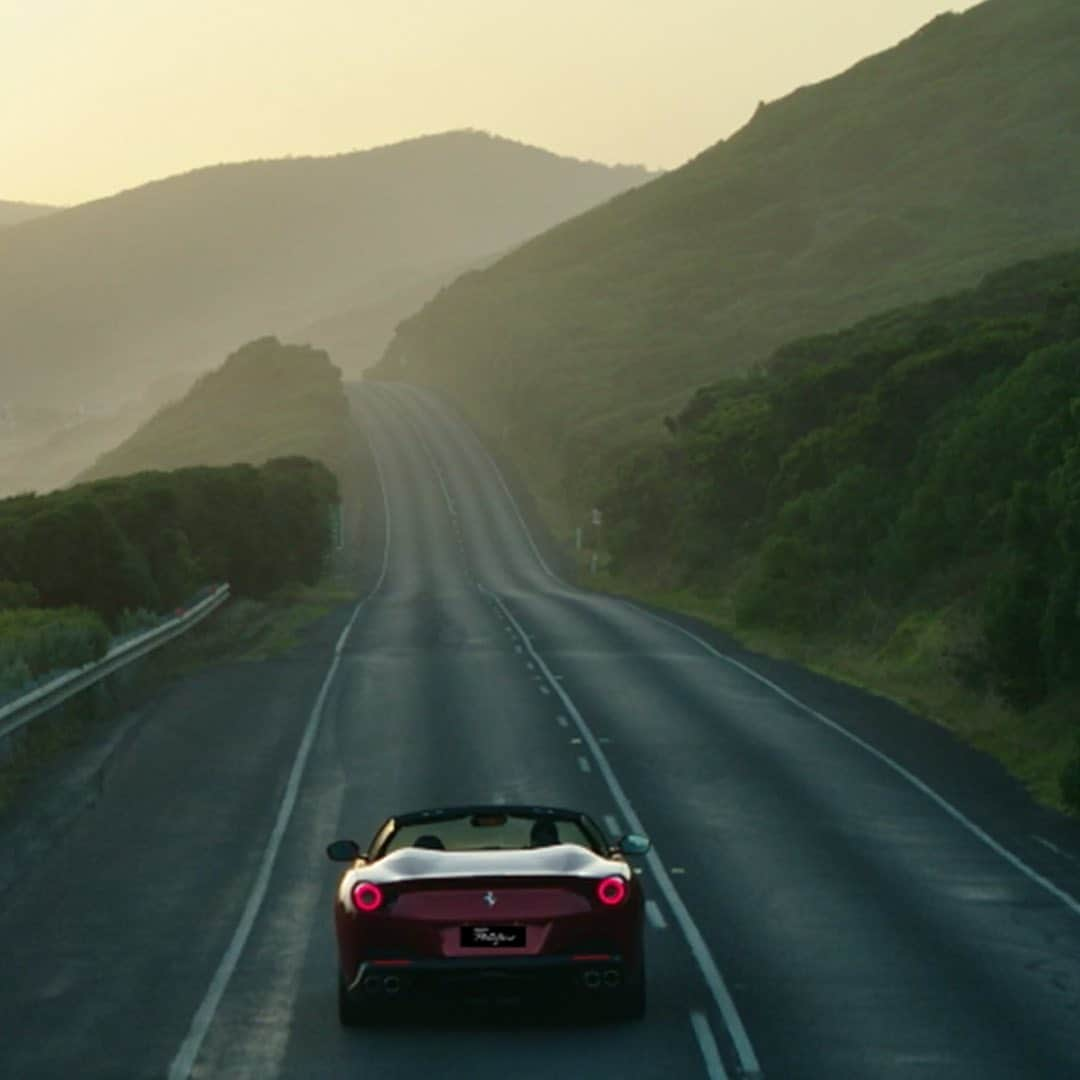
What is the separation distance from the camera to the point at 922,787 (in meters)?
30.1

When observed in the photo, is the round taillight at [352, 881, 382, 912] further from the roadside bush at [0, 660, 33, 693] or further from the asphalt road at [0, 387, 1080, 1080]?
the roadside bush at [0, 660, 33, 693]

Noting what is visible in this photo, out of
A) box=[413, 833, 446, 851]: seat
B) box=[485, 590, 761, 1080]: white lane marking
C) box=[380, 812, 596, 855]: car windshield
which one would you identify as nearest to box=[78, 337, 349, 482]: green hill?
box=[485, 590, 761, 1080]: white lane marking

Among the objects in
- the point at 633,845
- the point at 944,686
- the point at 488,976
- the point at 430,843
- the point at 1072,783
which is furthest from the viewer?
the point at 944,686

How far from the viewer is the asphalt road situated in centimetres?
1476

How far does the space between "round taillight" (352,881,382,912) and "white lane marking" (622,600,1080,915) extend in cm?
846

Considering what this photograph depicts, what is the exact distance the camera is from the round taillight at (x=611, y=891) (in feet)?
47.5

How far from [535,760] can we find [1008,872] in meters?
10.3

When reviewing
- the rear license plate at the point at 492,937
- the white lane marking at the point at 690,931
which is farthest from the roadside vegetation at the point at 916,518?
the rear license plate at the point at 492,937

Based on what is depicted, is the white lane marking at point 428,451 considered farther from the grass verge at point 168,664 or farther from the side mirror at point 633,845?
the side mirror at point 633,845

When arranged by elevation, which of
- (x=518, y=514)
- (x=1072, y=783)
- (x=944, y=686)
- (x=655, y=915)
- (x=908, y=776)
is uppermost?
(x=655, y=915)

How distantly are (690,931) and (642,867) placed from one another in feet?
12.9

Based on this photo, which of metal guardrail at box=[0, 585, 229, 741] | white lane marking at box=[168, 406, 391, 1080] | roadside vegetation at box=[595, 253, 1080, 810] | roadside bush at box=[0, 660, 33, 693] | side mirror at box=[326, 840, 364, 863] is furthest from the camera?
roadside vegetation at box=[595, 253, 1080, 810]

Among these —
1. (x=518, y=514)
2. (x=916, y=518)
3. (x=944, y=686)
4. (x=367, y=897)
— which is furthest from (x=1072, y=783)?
(x=518, y=514)

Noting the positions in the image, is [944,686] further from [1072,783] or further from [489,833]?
[489,833]
